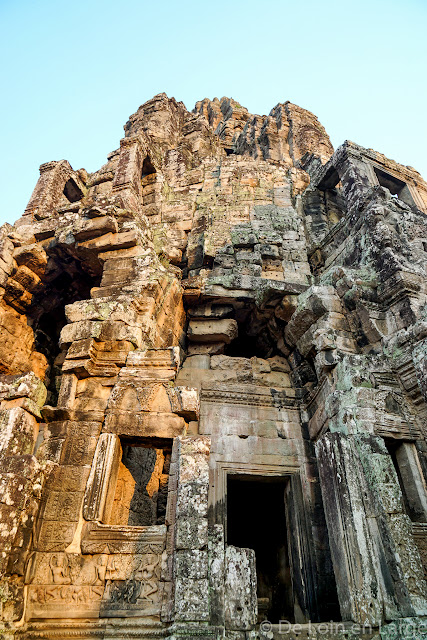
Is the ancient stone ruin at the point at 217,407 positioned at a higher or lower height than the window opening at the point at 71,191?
lower

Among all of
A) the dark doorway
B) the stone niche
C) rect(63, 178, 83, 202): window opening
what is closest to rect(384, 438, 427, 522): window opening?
the dark doorway

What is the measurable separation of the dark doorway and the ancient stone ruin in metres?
0.07

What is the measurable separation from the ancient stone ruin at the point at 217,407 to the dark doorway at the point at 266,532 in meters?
0.07

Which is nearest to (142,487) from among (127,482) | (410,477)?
(127,482)

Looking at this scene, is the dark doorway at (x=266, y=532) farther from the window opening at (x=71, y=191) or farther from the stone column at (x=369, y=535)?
the window opening at (x=71, y=191)

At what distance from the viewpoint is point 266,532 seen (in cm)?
912

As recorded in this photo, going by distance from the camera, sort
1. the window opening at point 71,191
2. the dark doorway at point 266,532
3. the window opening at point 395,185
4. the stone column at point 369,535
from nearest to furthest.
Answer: the stone column at point 369,535
the dark doorway at point 266,532
the window opening at point 395,185
the window opening at point 71,191

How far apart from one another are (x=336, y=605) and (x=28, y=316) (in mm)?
7478

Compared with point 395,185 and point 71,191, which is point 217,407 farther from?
point 71,191

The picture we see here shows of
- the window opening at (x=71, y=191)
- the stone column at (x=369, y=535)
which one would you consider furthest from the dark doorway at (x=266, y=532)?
the window opening at (x=71, y=191)

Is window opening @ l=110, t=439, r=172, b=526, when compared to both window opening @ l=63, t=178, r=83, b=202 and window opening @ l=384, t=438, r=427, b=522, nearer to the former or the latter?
window opening @ l=384, t=438, r=427, b=522

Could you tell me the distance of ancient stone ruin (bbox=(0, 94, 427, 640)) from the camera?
13.6 ft

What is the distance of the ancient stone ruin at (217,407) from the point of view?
4133 mm

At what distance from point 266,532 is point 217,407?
12.8 ft
